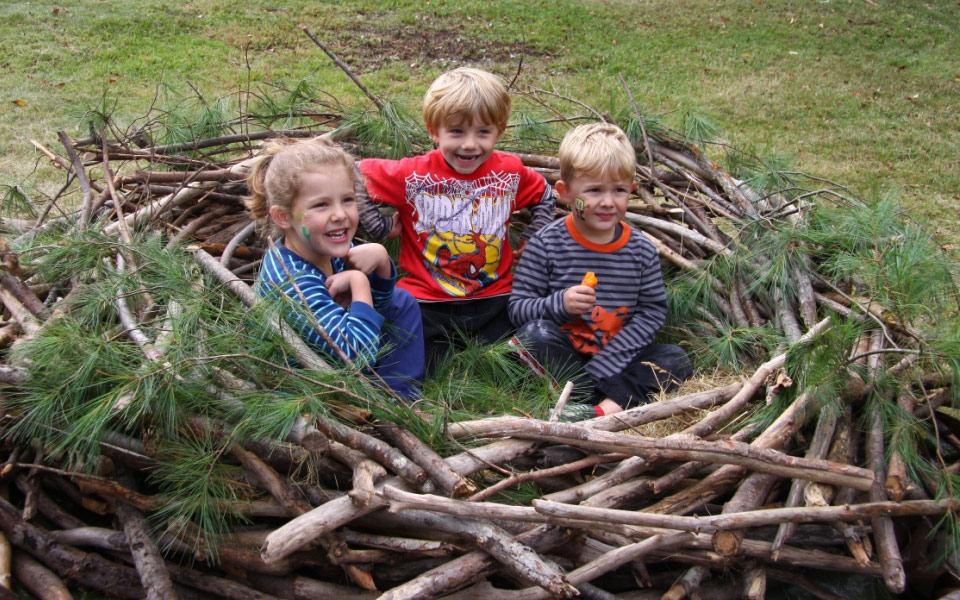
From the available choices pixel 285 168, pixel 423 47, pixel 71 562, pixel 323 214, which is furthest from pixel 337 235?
pixel 423 47

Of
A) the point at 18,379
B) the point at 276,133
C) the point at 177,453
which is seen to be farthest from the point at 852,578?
the point at 276,133

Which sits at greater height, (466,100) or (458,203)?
(466,100)

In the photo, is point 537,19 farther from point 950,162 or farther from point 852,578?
point 852,578

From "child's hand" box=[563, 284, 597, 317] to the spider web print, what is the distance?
2.08 feet

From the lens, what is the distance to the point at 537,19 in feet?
36.3

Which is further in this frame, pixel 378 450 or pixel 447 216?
pixel 447 216

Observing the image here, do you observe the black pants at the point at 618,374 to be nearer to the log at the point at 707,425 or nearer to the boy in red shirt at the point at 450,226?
the boy in red shirt at the point at 450,226

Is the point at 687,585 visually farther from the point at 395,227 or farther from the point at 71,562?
the point at 395,227

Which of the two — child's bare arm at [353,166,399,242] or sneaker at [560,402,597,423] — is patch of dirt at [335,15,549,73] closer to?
child's bare arm at [353,166,399,242]

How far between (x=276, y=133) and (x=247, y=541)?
243cm

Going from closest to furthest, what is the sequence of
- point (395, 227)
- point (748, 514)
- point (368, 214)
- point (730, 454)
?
point (748, 514), point (730, 454), point (368, 214), point (395, 227)

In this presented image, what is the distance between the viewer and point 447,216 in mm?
3537

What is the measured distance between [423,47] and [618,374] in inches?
289

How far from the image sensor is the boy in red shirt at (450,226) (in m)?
3.51
